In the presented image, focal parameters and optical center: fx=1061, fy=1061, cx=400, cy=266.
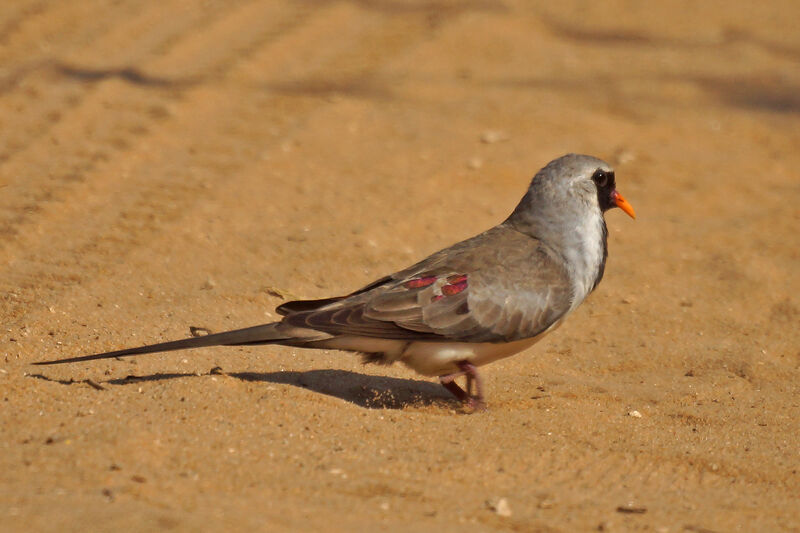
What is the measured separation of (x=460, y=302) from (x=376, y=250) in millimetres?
1978

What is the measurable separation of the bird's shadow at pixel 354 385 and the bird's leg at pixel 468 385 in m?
0.07

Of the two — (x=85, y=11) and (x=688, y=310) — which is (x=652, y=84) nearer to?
(x=688, y=310)

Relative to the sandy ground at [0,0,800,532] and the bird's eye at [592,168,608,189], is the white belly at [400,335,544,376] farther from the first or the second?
the bird's eye at [592,168,608,189]

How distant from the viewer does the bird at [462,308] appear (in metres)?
4.73

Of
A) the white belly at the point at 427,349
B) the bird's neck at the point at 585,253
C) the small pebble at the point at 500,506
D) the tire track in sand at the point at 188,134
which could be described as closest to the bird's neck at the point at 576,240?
the bird's neck at the point at 585,253

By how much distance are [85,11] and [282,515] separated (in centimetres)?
817

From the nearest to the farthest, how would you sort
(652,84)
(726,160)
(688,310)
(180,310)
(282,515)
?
1. (282,515)
2. (180,310)
3. (688,310)
4. (726,160)
5. (652,84)

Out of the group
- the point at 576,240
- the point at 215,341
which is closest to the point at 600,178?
the point at 576,240

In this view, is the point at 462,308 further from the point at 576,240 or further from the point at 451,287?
the point at 576,240

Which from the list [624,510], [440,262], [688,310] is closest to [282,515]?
[624,510]

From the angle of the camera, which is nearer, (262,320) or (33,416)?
(33,416)

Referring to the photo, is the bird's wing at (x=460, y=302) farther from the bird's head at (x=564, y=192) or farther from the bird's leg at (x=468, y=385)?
the bird's head at (x=564, y=192)

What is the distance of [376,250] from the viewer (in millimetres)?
6734

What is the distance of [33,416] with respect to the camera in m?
4.06
